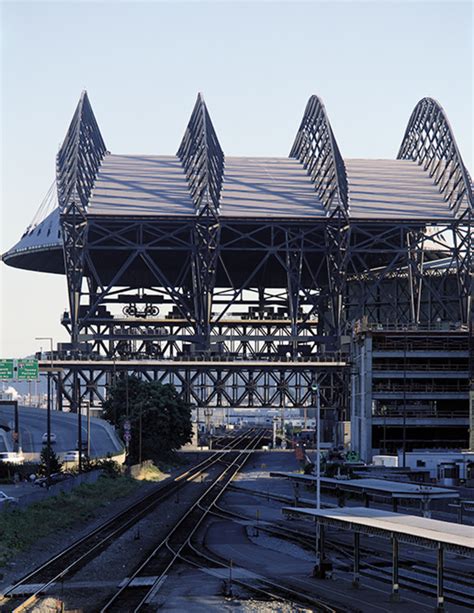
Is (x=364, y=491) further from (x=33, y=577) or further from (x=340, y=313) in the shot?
(x=340, y=313)

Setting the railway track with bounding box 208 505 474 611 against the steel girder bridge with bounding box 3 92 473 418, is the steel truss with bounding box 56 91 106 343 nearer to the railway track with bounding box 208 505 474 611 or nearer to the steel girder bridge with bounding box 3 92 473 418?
the steel girder bridge with bounding box 3 92 473 418

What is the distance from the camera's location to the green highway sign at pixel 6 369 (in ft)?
416

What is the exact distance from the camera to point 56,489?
8200 cm

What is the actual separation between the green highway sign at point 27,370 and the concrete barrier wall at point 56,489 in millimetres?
24758

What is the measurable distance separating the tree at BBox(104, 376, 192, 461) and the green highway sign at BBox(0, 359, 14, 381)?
15.7 m

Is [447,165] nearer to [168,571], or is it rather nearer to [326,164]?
[326,164]

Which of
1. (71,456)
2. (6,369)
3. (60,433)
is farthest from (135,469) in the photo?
(60,433)

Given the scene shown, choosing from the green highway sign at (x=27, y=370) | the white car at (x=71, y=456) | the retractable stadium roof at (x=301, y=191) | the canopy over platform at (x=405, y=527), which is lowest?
the white car at (x=71, y=456)

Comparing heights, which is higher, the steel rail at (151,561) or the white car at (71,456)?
the steel rail at (151,561)

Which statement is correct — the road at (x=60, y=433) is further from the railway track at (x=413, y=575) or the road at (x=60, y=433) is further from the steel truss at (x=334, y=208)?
the railway track at (x=413, y=575)

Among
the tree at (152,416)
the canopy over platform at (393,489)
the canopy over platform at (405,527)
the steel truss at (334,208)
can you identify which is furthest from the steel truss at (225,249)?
the canopy over platform at (405,527)

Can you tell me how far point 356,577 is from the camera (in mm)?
46156

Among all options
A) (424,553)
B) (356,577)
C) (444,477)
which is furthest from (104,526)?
(444,477)

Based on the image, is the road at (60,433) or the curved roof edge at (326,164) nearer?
the road at (60,433)
